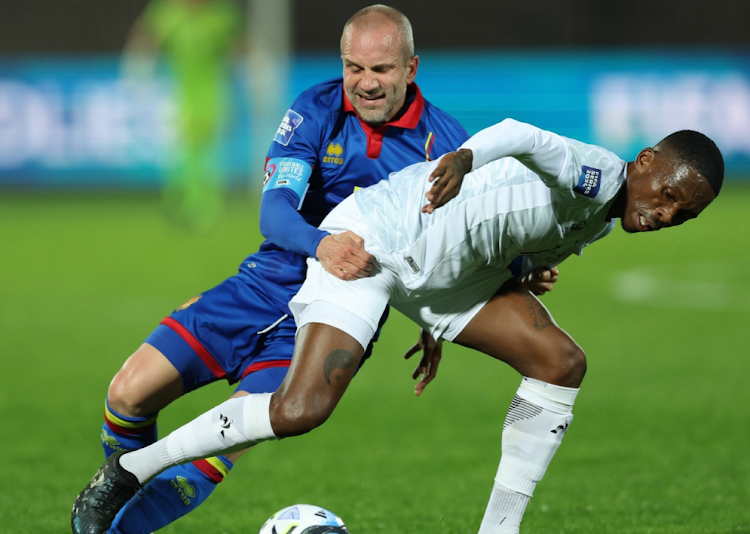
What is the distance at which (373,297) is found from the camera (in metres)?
3.99

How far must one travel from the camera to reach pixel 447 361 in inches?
341

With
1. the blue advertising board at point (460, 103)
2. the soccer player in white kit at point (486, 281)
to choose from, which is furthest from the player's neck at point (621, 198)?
the blue advertising board at point (460, 103)

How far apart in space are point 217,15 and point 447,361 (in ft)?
24.2

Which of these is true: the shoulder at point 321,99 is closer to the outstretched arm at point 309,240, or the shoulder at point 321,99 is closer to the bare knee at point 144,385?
the outstretched arm at point 309,240

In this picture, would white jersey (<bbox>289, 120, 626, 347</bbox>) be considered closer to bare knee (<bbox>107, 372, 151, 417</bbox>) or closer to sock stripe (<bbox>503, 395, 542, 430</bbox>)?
sock stripe (<bbox>503, 395, 542, 430</bbox>)

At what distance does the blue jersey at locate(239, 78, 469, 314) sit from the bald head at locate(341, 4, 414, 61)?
8.4 inches

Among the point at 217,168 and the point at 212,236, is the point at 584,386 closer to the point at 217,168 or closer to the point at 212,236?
the point at 212,236

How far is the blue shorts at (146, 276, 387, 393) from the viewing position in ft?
14.0

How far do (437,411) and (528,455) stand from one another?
3.02m

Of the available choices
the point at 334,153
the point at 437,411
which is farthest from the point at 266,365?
the point at 437,411

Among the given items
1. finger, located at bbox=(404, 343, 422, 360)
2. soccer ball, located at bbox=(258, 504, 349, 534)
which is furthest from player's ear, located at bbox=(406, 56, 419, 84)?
soccer ball, located at bbox=(258, 504, 349, 534)

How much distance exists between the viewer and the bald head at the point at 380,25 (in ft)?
14.2

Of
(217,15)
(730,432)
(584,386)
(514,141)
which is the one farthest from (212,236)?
(514,141)

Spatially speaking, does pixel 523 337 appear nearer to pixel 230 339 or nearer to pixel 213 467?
pixel 230 339
